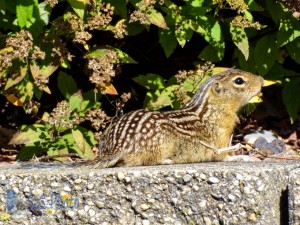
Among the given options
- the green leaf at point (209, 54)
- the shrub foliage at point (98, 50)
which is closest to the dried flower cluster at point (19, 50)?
the shrub foliage at point (98, 50)

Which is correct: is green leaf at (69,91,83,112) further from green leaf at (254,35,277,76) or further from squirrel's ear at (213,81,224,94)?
green leaf at (254,35,277,76)

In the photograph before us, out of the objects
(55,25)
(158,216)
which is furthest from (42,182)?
(55,25)

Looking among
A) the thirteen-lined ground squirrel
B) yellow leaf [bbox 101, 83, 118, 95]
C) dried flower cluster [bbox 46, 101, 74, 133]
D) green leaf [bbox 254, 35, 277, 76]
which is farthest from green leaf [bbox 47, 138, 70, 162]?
green leaf [bbox 254, 35, 277, 76]

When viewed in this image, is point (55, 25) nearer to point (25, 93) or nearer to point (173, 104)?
point (25, 93)

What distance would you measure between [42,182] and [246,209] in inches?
49.6

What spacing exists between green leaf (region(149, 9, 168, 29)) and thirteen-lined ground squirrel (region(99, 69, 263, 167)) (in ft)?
1.80

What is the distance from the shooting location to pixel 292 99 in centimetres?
720

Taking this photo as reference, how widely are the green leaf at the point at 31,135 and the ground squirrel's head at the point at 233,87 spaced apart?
135 centimetres

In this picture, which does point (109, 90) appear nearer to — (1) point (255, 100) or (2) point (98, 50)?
(2) point (98, 50)

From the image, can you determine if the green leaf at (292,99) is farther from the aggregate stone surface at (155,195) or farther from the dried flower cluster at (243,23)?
the aggregate stone surface at (155,195)

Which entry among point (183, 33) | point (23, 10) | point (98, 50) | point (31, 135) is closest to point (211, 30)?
point (183, 33)

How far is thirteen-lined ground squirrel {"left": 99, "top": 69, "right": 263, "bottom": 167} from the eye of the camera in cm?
557

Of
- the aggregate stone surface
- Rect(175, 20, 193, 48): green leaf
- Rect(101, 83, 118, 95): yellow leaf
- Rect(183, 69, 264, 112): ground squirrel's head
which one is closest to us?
the aggregate stone surface

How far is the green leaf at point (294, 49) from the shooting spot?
686 centimetres
